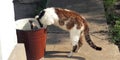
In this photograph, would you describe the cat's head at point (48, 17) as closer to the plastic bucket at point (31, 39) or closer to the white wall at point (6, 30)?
the plastic bucket at point (31, 39)

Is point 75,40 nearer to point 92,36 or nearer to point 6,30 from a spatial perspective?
point 92,36

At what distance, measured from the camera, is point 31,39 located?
17.5 ft

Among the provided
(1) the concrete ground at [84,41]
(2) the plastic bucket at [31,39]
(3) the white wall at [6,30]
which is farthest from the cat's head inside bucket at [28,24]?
(1) the concrete ground at [84,41]

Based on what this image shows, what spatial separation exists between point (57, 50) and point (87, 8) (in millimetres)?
2351

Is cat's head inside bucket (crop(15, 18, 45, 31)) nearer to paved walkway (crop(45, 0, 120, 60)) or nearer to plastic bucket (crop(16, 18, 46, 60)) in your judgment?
plastic bucket (crop(16, 18, 46, 60))

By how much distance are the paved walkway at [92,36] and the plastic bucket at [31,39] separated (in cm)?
34

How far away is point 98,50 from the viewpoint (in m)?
5.95

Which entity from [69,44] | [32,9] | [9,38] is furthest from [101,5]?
[9,38]

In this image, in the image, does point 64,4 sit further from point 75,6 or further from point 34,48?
point 34,48

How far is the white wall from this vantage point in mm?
4363

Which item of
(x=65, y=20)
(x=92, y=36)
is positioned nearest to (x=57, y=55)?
(x=65, y=20)

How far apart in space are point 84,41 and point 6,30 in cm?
203

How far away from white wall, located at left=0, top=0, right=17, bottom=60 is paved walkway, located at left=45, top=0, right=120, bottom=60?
1.04m

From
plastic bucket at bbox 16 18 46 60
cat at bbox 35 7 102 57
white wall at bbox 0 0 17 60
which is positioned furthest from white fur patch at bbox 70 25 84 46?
white wall at bbox 0 0 17 60
